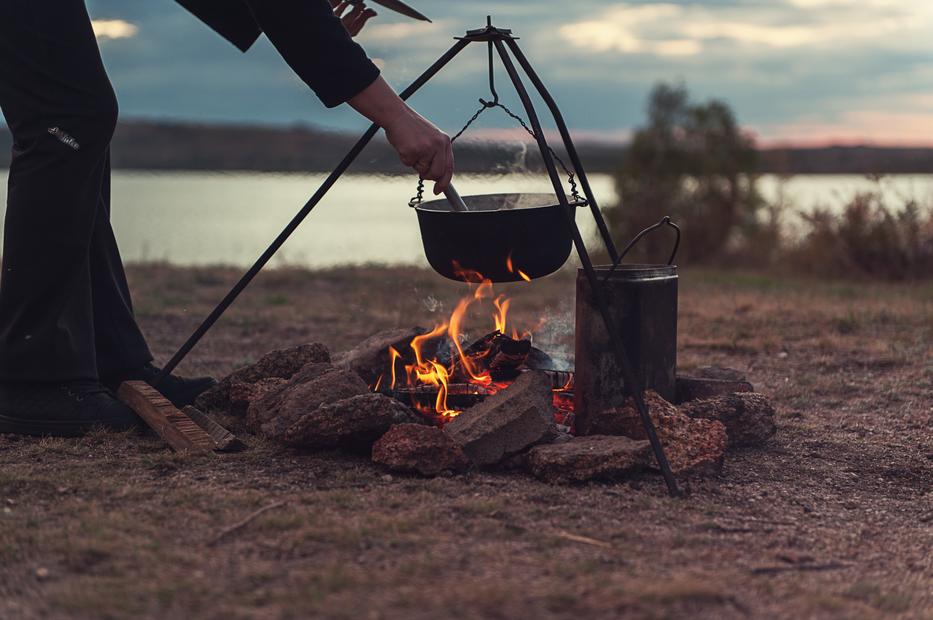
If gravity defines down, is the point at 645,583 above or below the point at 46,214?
below

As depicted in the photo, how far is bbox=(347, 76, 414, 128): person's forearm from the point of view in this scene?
313 cm

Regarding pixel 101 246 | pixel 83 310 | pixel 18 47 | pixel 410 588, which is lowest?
pixel 410 588

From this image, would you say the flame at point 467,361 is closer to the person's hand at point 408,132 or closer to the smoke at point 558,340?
the smoke at point 558,340

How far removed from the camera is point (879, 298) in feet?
24.9

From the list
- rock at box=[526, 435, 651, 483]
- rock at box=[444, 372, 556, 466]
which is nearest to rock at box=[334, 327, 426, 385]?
rock at box=[444, 372, 556, 466]

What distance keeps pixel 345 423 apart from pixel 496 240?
2.57ft

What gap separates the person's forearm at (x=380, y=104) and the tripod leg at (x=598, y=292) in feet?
1.29

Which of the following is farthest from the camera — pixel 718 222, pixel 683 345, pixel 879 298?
pixel 718 222

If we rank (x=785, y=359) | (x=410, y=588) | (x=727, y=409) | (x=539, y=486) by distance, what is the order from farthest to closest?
(x=785, y=359) < (x=727, y=409) < (x=539, y=486) < (x=410, y=588)

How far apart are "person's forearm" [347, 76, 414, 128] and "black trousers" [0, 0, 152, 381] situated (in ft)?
3.03

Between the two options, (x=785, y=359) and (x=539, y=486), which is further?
(x=785, y=359)

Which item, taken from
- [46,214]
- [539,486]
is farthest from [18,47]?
[539,486]

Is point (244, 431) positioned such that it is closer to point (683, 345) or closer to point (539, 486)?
point (539, 486)

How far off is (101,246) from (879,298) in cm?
602
